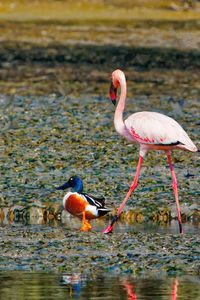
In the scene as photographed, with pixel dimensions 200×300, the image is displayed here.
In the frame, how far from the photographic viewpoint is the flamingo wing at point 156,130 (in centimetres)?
1338

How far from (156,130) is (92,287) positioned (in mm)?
3443

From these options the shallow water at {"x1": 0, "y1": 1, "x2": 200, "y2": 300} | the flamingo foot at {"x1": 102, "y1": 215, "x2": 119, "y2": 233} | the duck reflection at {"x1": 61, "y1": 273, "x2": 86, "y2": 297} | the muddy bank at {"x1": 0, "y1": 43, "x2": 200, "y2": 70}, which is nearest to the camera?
the duck reflection at {"x1": 61, "y1": 273, "x2": 86, "y2": 297}

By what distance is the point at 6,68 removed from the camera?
3431 cm

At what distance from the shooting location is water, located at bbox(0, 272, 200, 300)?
395 inches

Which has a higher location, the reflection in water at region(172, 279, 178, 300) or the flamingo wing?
the flamingo wing

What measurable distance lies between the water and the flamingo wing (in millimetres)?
2796

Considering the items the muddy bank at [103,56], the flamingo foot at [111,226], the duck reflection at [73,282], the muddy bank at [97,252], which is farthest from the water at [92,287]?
the muddy bank at [103,56]

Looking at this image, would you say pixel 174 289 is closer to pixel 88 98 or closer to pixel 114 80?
pixel 114 80

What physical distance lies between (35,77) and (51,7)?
37708mm

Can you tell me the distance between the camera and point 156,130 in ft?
44.4

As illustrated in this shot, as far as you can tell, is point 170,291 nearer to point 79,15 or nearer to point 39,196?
point 39,196

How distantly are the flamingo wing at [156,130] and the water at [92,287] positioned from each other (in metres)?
2.80

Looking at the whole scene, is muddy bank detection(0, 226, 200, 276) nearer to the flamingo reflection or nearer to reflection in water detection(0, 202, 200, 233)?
the flamingo reflection

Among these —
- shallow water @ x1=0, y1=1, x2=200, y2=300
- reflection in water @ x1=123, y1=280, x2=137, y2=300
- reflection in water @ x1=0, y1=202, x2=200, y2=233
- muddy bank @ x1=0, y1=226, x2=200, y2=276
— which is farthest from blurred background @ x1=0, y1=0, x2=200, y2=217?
reflection in water @ x1=123, y1=280, x2=137, y2=300
